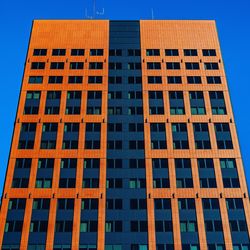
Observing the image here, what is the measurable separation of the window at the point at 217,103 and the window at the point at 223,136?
122 inches

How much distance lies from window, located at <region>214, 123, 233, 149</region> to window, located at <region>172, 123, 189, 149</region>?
5.81m

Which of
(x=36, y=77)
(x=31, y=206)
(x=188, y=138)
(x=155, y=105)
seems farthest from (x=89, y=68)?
(x=31, y=206)

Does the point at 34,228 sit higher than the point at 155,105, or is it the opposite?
the point at 155,105

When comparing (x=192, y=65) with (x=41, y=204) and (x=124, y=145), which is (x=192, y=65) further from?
(x=41, y=204)

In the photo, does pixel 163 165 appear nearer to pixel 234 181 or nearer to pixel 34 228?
pixel 234 181

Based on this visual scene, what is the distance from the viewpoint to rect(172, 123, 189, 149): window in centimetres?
7106

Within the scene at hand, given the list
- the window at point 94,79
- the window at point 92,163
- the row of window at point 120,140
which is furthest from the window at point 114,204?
the window at point 94,79

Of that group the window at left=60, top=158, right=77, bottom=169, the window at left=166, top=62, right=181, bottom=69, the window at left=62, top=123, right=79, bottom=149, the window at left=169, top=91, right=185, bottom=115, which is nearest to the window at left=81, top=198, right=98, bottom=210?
the window at left=60, top=158, right=77, bottom=169

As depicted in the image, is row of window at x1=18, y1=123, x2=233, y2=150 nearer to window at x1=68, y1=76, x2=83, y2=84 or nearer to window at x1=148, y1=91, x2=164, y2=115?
window at x1=148, y1=91, x2=164, y2=115

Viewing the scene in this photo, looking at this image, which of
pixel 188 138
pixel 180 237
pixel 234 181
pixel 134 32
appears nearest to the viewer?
pixel 180 237

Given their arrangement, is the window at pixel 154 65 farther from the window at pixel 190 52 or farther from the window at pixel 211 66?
the window at pixel 211 66

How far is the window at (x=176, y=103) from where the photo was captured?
75688mm

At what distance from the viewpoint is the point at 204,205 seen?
212ft

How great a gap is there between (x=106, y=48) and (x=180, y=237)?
43.7 meters
